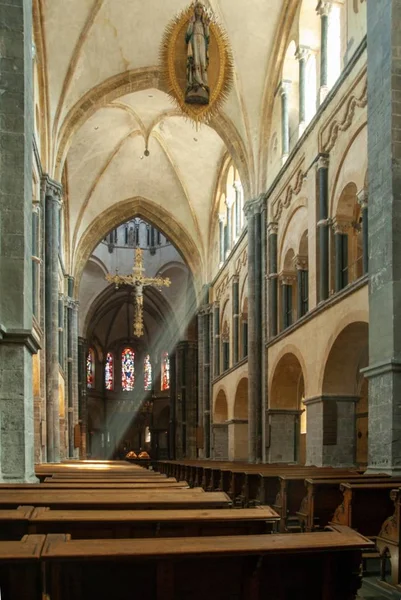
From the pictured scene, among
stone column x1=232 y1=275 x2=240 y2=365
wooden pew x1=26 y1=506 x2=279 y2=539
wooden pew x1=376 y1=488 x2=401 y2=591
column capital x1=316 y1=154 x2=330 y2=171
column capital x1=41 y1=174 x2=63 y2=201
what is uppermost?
column capital x1=41 y1=174 x2=63 y2=201

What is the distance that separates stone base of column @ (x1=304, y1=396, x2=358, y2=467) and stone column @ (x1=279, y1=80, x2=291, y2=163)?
7.75 metres

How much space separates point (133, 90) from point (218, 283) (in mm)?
10363

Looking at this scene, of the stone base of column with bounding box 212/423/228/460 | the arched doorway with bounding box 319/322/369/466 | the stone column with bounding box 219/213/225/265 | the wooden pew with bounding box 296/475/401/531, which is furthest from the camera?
the stone column with bounding box 219/213/225/265

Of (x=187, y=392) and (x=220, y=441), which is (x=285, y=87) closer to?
(x=220, y=441)

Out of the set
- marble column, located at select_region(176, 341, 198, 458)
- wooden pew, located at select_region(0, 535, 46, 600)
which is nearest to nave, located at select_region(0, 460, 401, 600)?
wooden pew, located at select_region(0, 535, 46, 600)

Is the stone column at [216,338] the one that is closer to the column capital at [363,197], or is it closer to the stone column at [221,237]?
the stone column at [221,237]

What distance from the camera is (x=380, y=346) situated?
10570mm

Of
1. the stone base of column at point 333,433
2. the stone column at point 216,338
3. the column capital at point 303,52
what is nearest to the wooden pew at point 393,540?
the stone base of column at point 333,433

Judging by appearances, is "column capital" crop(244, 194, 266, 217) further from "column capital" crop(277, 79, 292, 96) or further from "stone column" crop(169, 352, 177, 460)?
"stone column" crop(169, 352, 177, 460)

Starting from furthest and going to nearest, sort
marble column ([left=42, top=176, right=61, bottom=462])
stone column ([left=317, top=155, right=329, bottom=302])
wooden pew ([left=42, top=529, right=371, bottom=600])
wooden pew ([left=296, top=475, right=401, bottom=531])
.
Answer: marble column ([left=42, top=176, right=61, bottom=462])
stone column ([left=317, top=155, right=329, bottom=302])
wooden pew ([left=296, top=475, right=401, bottom=531])
wooden pew ([left=42, top=529, right=371, bottom=600])

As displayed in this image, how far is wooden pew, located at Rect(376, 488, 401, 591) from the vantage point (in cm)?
604

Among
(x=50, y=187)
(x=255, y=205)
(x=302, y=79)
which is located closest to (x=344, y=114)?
(x=302, y=79)

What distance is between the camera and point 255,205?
2208cm

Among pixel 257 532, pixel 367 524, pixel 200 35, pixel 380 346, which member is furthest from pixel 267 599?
pixel 200 35
